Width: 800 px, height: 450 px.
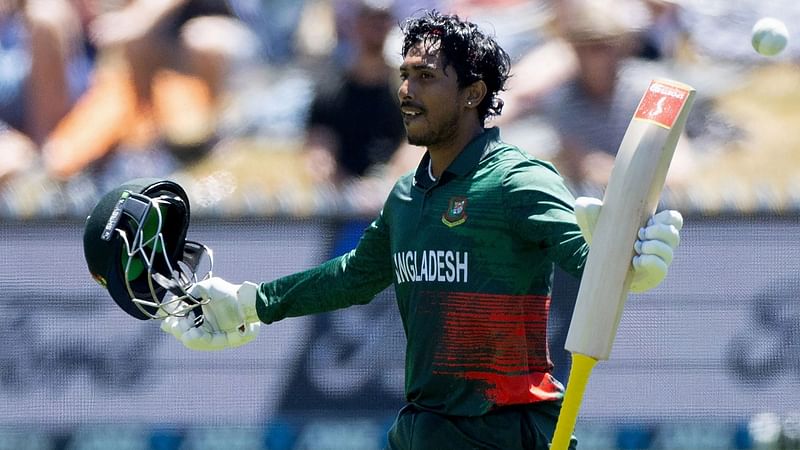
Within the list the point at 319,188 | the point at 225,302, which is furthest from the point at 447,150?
the point at 319,188

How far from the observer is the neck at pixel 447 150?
369cm

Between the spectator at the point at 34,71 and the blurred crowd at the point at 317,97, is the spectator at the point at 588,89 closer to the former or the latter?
the blurred crowd at the point at 317,97

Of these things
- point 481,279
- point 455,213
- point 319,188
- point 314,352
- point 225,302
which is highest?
point 455,213

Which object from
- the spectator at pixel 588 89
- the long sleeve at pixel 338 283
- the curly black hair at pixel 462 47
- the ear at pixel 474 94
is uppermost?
the curly black hair at pixel 462 47

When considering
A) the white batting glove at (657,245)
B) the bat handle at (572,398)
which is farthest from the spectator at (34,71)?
the white batting glove at (657,245)

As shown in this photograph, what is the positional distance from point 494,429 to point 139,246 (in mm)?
1111

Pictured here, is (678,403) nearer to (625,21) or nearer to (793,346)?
(793,346)

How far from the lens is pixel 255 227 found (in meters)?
6.29

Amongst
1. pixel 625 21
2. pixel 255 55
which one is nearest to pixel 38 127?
pixel 255 55

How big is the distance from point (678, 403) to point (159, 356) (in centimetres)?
210

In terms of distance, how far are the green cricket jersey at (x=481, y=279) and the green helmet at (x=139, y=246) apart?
0.75 meters

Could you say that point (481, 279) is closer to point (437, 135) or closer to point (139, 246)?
point (437, 135)

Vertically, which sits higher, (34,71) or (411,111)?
(411,111)

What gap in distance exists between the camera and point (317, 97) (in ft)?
20.7
